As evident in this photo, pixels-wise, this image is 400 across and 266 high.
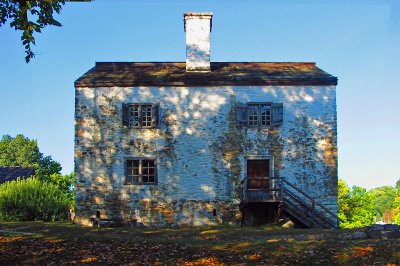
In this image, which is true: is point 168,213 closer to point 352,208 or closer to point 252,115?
point 252,115

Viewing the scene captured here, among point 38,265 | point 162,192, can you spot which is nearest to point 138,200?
point 162,192

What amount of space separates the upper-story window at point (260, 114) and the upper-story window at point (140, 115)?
157 inches

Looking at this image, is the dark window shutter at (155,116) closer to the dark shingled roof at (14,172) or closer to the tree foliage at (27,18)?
the tree foliage at (27,18)

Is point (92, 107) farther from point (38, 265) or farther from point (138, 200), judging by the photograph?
point (38, 265)

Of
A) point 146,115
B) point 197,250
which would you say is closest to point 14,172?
point 146,115

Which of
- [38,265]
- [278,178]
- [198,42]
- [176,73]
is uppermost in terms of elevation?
[198,42]

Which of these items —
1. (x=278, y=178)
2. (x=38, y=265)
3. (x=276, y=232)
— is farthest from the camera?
(x=278, y=178)

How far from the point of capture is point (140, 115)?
2419cm

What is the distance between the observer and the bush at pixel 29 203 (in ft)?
86.0

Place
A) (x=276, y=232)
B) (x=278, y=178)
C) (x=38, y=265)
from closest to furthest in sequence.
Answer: (x=38, y=265), (x=276, y=232), (x=278, y=178)

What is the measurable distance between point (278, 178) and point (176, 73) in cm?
739

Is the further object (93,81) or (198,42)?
(198,42)

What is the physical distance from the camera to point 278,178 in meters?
22.6

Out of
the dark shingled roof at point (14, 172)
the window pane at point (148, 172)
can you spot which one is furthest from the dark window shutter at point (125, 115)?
the dark shingled roof at point (14, 172)
